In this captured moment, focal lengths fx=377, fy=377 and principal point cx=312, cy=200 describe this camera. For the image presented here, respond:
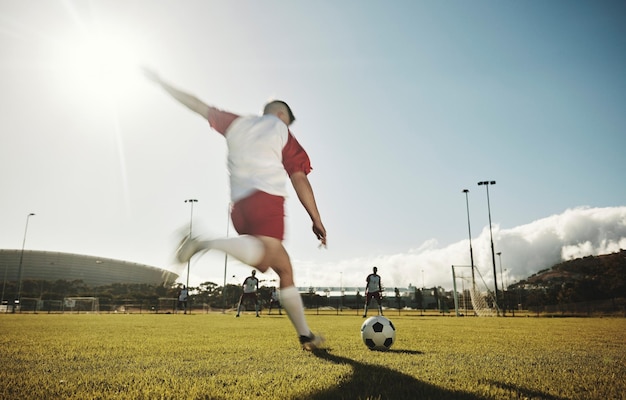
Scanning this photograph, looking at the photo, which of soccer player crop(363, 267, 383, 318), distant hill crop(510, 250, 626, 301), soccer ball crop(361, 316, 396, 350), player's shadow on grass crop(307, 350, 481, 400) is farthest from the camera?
distant hill crop(510, 250, 626, 301)

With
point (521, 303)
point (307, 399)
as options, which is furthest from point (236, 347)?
point (521, 303)

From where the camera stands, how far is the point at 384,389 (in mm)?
2326

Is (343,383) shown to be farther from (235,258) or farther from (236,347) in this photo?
(236,347)

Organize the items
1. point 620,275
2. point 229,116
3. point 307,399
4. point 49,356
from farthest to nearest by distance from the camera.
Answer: point 620,275
point 49,356
point 229,116
point 307,399

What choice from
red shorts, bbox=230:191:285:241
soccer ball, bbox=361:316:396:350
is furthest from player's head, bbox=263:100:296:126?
soccer ball, bbox=361:316:396:350

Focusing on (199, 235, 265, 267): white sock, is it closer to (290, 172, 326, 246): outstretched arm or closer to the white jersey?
the white jersey

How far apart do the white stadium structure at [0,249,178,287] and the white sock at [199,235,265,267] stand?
122m

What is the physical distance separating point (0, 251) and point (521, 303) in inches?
5331

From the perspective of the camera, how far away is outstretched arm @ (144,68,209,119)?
3621 mm

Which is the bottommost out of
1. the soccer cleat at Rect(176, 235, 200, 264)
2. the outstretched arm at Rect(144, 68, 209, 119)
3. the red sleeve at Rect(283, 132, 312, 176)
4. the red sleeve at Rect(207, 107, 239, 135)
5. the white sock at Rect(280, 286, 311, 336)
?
the white sock at Rect(280, 286, 311, 336)

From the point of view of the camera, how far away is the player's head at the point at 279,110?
3551mm

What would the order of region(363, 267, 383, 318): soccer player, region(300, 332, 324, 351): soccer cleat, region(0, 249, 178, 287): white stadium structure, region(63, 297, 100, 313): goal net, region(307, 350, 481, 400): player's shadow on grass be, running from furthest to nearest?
region(0, 249, 178, 287): white stadium structure → region(63, 297, 100, 313): goal net → region(363, 267, 383, 318): soccer player → region(300, 332, 324, 351): soccer cleat → region(307, 350, 481, 400): player's shadow on grass

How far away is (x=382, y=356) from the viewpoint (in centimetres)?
389

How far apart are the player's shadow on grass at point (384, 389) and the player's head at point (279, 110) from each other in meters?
2.30
